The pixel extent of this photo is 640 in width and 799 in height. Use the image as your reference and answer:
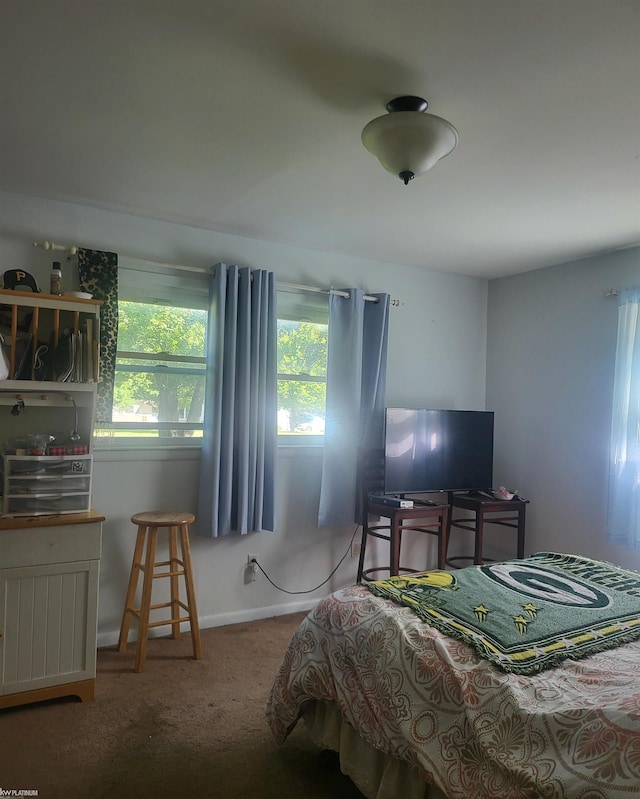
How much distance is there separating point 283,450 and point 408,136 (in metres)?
2.21

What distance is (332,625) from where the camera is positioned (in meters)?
2.04

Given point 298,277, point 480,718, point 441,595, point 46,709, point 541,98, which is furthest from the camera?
point 298,277

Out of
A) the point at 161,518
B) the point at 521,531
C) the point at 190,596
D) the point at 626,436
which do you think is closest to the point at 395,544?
the point at 521,531

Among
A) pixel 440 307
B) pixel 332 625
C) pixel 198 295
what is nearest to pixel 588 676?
pixel 332 625

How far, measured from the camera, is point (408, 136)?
6.63ft

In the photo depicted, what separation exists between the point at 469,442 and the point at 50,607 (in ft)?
9.30

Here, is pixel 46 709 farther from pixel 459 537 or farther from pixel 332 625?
pixel 459 537

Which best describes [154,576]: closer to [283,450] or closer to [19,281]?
[283,450]

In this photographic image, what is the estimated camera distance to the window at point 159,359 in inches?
132

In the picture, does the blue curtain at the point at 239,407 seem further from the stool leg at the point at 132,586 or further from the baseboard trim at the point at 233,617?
the baseboard trim at the point at 233,617

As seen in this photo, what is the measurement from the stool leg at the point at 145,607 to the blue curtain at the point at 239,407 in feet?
1.34

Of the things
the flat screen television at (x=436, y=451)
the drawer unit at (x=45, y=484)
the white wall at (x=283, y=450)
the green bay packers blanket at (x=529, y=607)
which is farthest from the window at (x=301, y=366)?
the green bay packers blanket at (x=529, y=607)

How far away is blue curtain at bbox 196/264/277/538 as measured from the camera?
3.37 m

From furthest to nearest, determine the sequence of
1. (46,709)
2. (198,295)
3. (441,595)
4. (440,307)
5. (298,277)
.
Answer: (440,307) → (298,277) → (198,295) → (46,709) → (441,595)
